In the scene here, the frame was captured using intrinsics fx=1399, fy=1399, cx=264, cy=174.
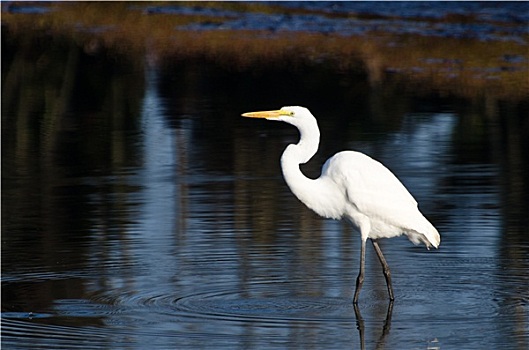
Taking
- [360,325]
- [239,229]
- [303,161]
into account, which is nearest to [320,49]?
[239,229]

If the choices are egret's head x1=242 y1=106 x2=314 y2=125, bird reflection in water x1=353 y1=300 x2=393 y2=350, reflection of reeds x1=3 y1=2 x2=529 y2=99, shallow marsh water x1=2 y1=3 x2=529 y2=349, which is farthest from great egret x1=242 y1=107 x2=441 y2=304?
reflection of reeds x1=3 y1=2 x2=529 y2=99

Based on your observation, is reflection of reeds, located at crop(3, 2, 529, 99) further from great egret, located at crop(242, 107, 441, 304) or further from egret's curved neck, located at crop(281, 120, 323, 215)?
egret's curved neck, located at crop(281, 120, 323, 215)

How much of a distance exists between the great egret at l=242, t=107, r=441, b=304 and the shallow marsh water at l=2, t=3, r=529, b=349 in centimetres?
43

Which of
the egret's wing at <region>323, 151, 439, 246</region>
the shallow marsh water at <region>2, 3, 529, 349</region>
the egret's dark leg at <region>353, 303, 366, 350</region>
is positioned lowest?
the egret's dark leg at <region>353, 303, 366, 350</region>

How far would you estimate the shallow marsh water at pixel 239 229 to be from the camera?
819 cm

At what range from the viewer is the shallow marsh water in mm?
8188

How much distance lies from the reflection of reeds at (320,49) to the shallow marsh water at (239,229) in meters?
1.76

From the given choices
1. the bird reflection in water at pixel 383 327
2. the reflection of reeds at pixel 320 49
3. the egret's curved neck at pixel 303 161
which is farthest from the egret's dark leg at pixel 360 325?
the reflection of reeds at pixel 320 49

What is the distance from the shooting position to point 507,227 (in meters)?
11.0

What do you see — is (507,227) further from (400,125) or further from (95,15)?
(95,15)

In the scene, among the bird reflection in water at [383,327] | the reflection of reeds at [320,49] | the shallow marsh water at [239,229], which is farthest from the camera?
the reflection of reeds at [320,49]

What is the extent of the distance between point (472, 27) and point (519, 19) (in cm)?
96

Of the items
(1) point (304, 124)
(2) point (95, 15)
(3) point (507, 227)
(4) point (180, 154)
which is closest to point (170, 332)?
(1) point (304, 124)

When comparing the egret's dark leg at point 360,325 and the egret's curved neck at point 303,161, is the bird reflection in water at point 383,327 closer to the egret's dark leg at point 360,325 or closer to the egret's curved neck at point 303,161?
the egret's dark leg at point 360,325
